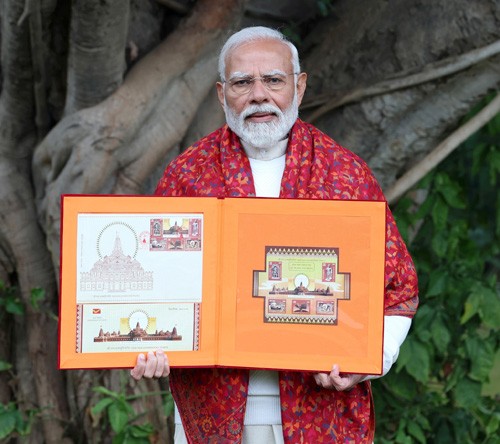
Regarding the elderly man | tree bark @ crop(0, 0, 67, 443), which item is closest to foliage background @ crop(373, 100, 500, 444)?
tree bark @ crop(0, 0, 67, 443)

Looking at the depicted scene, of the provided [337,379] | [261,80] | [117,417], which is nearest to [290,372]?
[337,379]

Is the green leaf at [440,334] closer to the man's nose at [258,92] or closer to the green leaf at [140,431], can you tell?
the green leaf at [140,431]

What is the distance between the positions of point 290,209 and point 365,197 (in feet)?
0.82

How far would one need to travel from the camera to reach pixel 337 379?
8.27 ft

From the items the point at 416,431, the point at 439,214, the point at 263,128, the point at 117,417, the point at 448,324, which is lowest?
the point at 416,431

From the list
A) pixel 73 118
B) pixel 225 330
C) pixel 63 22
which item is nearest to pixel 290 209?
pixel 225 330

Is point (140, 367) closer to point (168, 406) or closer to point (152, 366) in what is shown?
point (152, 366)

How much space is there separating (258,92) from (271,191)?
0.22m

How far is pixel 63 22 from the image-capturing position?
3.96 meters

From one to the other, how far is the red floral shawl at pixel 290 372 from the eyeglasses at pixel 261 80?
0.11 metres

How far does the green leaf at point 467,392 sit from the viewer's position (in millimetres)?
4230

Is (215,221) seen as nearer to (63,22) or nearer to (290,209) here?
(290,209)

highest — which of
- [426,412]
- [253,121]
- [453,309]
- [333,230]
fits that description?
[253,121]

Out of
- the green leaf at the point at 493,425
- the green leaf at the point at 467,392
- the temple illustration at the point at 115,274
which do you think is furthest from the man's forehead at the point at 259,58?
the green leaf at the point at 493,425
